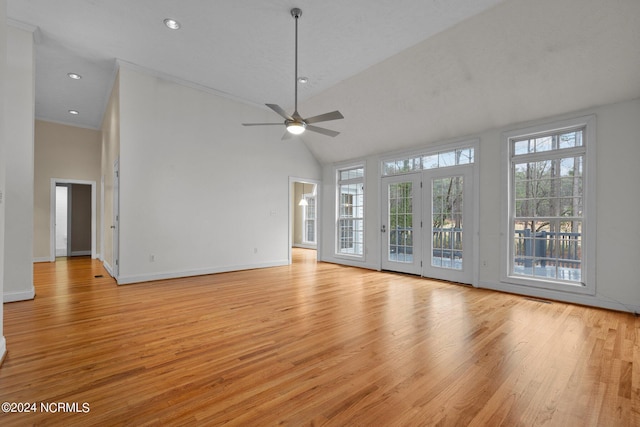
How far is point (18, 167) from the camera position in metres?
3.86

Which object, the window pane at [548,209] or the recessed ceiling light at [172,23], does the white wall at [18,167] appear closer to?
the recessed ceiling light at [172,23]

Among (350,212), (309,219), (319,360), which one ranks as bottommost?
(319,360)

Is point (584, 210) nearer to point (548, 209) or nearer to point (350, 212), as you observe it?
point (548, 209)

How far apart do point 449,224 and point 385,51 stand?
3.16 meters

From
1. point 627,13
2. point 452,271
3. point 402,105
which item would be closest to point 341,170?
point 402,105

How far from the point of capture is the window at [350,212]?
23.4ft

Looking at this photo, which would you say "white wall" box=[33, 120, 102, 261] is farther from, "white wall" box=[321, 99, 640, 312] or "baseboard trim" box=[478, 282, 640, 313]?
"white wall" box=[321, 99, 640, 312]

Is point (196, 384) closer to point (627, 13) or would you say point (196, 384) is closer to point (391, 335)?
point (391, 335)

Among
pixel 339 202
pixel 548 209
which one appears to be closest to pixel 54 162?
pixel 339 202

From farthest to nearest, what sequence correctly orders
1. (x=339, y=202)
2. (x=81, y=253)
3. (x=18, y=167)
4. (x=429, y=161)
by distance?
1. (x=81, y=253)
2. (x=339, y=202)
3. (x=429, y=161)
4. (x=18, y=167)

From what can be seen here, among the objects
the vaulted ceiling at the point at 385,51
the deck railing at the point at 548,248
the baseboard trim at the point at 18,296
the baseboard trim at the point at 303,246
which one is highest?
the vaulted ceiling at the point at 385,51

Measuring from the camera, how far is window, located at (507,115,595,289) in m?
4.06

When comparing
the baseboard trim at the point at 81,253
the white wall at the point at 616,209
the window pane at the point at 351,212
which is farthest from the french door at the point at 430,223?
the baseboard trim at the point at 81,253

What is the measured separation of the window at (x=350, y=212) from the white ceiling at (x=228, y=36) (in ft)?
7.85
